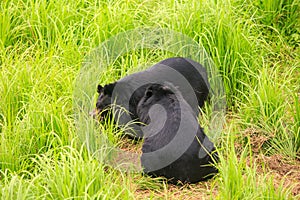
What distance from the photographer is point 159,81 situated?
5176 mm

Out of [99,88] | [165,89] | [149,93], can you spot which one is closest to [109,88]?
[99,88]

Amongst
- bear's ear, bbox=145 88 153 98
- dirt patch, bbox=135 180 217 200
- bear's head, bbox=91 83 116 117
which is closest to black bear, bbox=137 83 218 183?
dirt patch, bbox=135 180 217 200

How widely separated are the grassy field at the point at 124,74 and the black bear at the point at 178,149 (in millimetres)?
88

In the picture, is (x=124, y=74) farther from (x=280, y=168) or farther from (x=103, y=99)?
(x=280, y=168)

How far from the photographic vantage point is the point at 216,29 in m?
5.73

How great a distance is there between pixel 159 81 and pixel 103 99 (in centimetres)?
50

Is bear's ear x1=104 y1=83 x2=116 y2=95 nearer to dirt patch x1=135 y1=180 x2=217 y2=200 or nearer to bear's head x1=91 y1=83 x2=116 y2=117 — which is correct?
bear's head x1=91 y1=83 x2=116 y2=117

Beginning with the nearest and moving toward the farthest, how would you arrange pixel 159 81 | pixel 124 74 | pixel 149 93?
pixel 149 93 < pixel 159 81 < pixel 124 74

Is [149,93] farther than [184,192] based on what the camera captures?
Yes

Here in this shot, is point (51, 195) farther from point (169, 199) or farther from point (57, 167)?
point (169, 199)

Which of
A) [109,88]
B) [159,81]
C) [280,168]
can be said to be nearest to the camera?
[280,168]

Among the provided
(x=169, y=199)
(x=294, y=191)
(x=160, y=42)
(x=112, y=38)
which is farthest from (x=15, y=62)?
(x=294, y=191)

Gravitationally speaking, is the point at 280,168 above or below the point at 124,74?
below

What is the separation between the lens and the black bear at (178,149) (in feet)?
14.3
